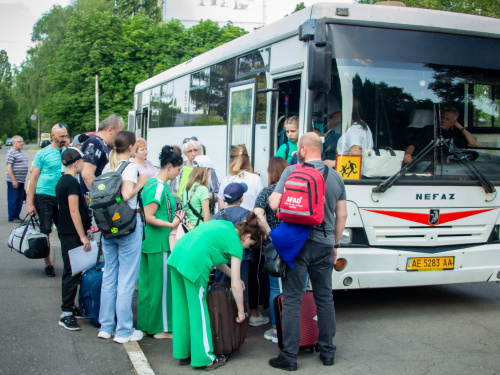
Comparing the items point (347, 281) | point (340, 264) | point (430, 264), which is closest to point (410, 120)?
point (430, 264)

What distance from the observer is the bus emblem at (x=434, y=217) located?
6.27 meters

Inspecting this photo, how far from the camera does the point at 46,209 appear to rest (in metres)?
7.93

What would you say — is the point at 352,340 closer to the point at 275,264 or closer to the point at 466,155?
the point at 275,264

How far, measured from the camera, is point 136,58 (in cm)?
3556

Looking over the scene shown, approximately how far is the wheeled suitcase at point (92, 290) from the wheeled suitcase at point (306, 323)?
6.07ft

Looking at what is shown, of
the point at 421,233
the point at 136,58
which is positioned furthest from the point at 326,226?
the point at 136,58

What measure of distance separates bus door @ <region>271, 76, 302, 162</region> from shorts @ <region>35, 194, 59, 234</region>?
117 inches

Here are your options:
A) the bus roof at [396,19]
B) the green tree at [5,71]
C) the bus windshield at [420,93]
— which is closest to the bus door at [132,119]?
the bus roof at [396,19]

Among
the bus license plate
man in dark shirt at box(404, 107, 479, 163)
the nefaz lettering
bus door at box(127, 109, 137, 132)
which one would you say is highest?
bus door at box(127, 109, 137, 132)

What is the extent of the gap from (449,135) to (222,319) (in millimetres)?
3127

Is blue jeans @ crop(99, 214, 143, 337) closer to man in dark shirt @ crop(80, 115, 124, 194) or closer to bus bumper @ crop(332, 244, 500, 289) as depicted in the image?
man in dark shirt @ crop(80, 115, 124, 194)

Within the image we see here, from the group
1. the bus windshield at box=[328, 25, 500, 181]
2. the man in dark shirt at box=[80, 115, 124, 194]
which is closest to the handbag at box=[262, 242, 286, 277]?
the bus windshield at box=[328, 25, 500, 181]

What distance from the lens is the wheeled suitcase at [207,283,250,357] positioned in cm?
505

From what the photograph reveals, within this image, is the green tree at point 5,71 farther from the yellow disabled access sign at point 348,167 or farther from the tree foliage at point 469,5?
the yellow disabled access sign at point 348,167
